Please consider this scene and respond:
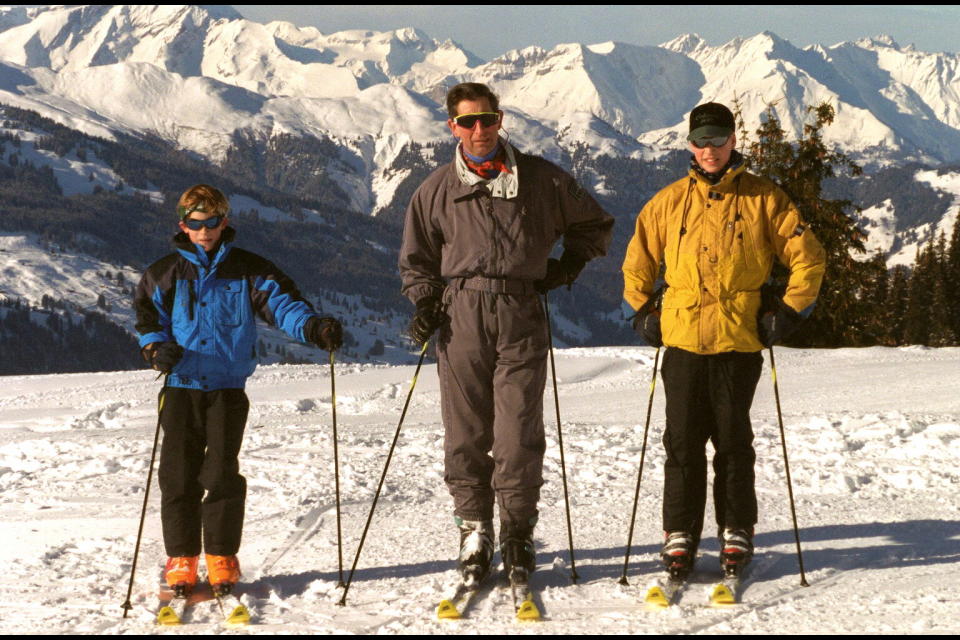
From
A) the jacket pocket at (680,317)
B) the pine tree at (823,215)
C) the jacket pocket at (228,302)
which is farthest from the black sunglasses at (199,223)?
the pine tree at (823,215)

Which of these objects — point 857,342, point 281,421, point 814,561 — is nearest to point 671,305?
point 814,561

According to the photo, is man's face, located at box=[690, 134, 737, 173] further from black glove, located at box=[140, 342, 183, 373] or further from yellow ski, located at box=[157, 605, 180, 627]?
yellow ski, located at box=[157, 605, 180, 627]

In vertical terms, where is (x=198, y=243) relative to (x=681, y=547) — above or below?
above

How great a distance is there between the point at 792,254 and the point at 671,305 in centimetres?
61

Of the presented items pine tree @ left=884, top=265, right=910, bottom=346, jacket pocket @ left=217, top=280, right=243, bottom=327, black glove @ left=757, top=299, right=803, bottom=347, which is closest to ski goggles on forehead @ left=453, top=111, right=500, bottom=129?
jacket pocket @ left=217, top=280, right=243, bottom=327


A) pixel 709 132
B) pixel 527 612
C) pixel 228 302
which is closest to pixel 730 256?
pixel 709 132

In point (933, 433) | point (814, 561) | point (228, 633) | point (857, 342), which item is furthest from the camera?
point (857, 342)

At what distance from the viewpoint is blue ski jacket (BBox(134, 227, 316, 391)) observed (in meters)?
4.82

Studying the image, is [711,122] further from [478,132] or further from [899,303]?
[899,303]

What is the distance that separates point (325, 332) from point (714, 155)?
2007 millimetres

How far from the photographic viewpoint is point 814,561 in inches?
209

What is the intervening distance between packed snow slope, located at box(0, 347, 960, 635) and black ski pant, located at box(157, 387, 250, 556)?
330mm

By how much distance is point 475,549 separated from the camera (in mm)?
4988

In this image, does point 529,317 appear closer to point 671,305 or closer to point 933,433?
point 671,305
